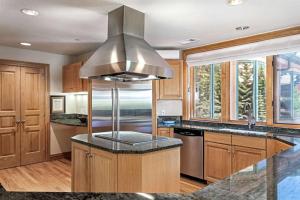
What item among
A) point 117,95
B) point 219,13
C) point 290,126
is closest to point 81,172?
point 117,95

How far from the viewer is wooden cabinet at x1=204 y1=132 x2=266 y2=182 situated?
3189mm

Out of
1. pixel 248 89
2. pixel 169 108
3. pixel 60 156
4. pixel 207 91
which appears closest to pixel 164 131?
pixel 169 108

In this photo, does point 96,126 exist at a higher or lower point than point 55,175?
higher

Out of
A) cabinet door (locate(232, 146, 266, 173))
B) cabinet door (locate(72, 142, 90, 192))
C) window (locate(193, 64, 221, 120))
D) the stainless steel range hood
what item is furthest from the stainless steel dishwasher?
cabinet door (locate(72, 142, 90, 192))

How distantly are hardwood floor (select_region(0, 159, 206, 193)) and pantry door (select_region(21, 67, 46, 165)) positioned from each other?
0.26 metres

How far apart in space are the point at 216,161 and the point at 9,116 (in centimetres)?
392

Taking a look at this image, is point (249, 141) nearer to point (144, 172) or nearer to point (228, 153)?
point (228, 153)

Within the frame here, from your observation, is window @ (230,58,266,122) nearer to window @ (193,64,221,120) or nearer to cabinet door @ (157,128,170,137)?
window @ (193,64,221,120)

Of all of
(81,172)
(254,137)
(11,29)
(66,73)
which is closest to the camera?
(81,172)

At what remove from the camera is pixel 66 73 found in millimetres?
5125

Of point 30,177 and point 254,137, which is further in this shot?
point 30,177

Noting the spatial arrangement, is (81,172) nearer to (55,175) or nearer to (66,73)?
(55,175)

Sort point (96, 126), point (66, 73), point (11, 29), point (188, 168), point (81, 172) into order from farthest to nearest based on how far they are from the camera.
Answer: point (66, 73) → point (96, 126) → point (188, 168) → point (11, 29) → point (81, 172)

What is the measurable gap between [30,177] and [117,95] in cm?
206
